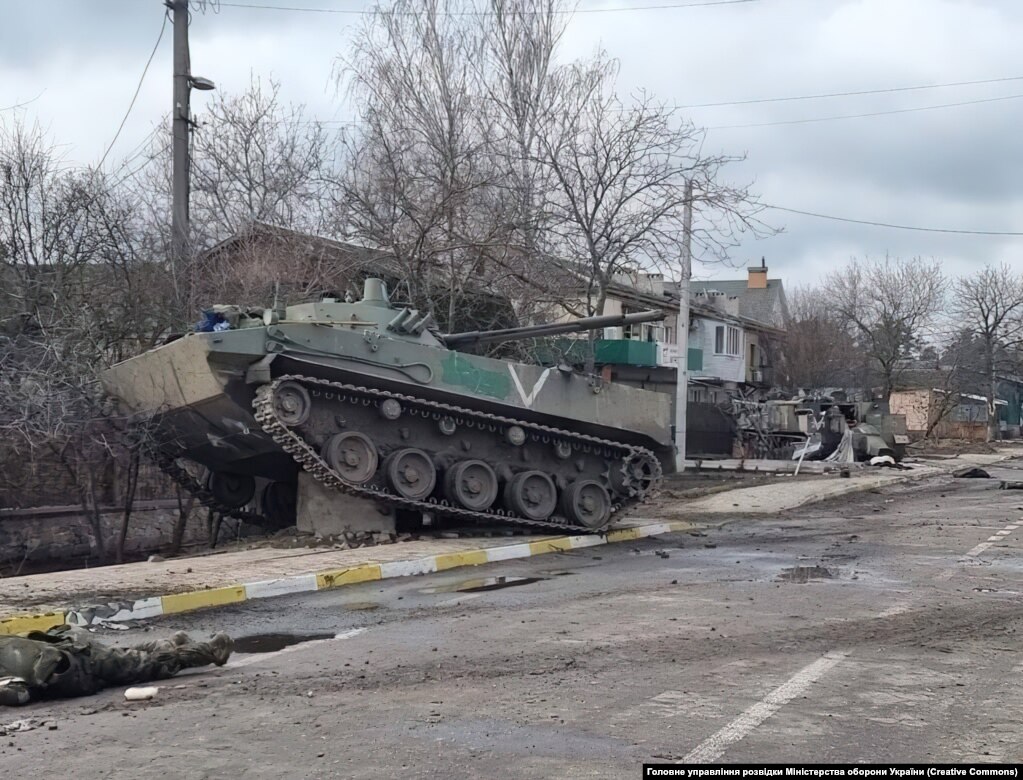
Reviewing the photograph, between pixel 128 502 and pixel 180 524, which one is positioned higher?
pixel 128 502

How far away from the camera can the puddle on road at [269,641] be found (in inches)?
268

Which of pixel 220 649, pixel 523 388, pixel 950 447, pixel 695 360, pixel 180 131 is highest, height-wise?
pixel 180 131

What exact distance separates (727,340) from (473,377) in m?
37.9

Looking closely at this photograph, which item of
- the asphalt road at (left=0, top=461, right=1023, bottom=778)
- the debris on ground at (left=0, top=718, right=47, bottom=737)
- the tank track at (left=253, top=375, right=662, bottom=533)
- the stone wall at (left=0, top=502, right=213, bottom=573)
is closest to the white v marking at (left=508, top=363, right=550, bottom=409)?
the tank track at (left=253, top=375, right=662, bottom=533)

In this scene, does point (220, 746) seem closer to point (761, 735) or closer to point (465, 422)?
point (761, 735)

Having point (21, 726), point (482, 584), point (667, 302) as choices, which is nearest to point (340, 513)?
point (482, 584)

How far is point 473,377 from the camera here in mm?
12430

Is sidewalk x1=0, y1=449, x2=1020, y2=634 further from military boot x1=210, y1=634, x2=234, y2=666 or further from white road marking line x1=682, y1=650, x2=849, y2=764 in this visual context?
white road marking line x1=682, y1=650, x2=849, y2=764

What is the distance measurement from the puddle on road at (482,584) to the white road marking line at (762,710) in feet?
11.9

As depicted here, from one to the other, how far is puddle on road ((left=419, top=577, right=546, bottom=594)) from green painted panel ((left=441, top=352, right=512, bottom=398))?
2873 mm

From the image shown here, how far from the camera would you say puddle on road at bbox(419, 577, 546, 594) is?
9.29 meters

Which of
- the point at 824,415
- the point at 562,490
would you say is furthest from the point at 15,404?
the point at 824,415

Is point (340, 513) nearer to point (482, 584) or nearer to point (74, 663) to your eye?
point (482, 584)

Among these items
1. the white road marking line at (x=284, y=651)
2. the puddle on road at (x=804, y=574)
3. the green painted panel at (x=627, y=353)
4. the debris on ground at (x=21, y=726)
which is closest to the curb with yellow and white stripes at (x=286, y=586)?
the white road marking line at (x=284, y=651)
